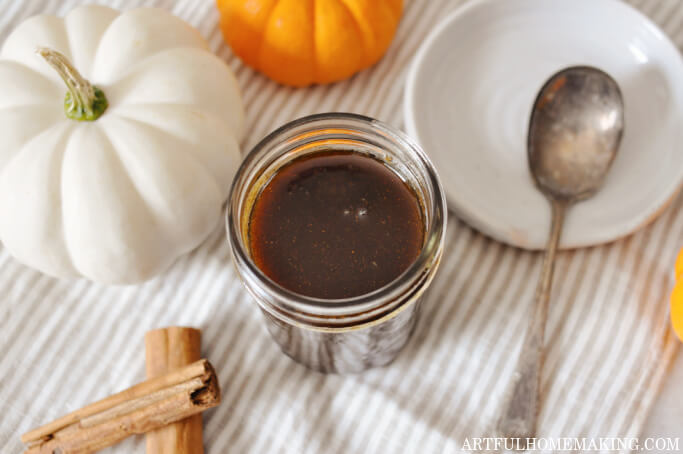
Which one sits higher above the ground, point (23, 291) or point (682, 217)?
point (682, 217)

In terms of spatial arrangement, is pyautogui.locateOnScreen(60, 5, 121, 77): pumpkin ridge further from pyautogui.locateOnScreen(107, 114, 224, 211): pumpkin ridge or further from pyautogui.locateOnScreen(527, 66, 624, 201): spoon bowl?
pyautogui.locateOnScreen(527, 66, 624, 201): spoon bowl

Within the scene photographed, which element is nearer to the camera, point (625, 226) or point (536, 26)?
point (625, 226)

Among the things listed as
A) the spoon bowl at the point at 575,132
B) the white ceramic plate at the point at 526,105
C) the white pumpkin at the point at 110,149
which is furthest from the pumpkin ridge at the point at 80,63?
the spoon bowl at the point at 575,132

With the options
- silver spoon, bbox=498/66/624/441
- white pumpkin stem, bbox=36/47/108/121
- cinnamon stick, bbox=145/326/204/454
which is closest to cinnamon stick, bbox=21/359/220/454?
cinnamon stick, bbox=145/326/204/454

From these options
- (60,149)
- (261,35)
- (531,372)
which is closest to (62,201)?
(60,149)

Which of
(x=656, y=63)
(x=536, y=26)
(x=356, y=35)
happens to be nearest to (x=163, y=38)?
(x=356, y=35)

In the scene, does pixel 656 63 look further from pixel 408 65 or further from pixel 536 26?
pixel 408 65

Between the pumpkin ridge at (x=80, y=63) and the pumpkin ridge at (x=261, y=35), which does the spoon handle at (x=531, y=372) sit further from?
the pumpkin ridge at (x=80, y=63)
